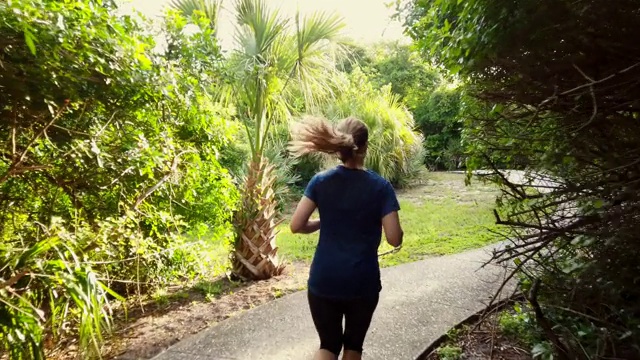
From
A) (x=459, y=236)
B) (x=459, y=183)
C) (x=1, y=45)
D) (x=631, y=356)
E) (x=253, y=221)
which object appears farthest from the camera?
(x=459, y=183)

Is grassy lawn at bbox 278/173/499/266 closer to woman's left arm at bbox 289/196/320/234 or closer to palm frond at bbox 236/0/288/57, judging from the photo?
woman's left arm at bbox 289/196/320/234

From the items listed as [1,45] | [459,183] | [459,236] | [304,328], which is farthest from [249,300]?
[459,183]

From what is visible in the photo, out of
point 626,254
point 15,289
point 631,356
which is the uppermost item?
point 15,289

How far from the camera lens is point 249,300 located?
177 inches

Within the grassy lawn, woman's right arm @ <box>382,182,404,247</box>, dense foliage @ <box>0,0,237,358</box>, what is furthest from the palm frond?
woman's right arm @ <box>382,182,404,247</box>

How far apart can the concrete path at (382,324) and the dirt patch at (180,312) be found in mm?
223

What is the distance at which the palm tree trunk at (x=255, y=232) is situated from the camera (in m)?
5.26

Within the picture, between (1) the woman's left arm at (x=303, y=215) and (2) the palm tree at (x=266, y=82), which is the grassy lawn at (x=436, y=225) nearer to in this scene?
(2) the palm tree at (x=266, y=82)

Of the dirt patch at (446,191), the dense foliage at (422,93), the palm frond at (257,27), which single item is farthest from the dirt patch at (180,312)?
the dense foliage at (422,93)

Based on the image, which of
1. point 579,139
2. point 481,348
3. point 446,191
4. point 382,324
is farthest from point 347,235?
point 446,191

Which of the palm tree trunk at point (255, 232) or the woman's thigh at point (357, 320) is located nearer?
the woman's thigh at point (357, 320)

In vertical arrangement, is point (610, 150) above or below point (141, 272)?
above

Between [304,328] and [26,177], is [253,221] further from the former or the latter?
[26,177]

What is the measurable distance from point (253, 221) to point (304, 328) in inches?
80.4
